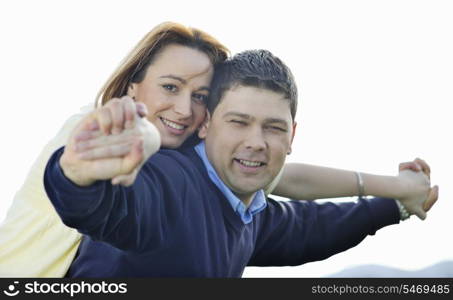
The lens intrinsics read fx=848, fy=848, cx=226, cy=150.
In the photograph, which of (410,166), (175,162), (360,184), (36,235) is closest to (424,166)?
(410,166)

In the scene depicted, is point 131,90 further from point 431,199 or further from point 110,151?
point 110,151

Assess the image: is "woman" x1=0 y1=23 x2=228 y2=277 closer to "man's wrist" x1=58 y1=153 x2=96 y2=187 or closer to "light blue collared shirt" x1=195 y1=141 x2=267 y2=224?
"light blue collared shirt" x1=195 y1=141 x2=267 y2=224

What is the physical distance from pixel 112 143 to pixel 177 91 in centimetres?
191

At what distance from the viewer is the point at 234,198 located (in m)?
3.96

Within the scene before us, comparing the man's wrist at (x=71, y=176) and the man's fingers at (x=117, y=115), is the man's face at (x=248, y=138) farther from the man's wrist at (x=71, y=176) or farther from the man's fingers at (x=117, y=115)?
the man's fingers at (x=117, y=115)

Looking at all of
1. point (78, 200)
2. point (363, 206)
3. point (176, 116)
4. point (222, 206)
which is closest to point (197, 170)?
point (222, 206)

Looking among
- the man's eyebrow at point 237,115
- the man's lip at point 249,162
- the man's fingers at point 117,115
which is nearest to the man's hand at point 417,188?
the man's lip at point 249,162

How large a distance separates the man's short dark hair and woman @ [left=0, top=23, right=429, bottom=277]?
182 mm

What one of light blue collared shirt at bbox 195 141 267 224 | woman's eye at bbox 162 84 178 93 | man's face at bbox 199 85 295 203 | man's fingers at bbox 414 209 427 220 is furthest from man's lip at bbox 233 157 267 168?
man's fingers at bbox 414 209 427 220

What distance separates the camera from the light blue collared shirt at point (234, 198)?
155 inches

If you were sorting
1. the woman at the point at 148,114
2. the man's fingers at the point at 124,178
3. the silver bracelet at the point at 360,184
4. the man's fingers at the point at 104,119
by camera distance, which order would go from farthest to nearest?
the silver bracelet at the point at 360,184, the woman at the point at 148,114, the man's fingers at the point at 124,178, the man's fingers at the point at 104,119

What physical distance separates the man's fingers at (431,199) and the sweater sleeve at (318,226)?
0.20 m

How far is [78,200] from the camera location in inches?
110

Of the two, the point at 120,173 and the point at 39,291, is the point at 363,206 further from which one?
the point at 120,173
